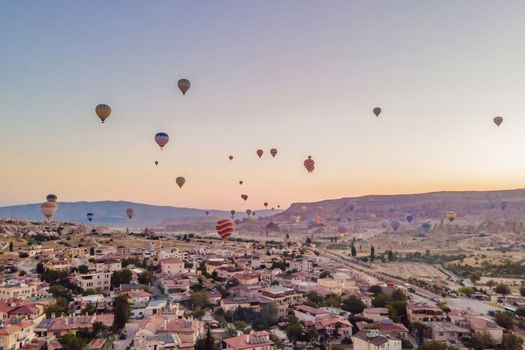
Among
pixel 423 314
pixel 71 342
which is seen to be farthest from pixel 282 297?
pixel 71 342

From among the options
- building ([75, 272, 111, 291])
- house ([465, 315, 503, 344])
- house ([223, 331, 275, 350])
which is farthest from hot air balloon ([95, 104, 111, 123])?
house ([465, 315, 503, 344])

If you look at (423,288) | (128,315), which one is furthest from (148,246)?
(128,315)

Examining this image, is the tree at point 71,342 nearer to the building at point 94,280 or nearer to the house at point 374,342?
the house at point 374,342

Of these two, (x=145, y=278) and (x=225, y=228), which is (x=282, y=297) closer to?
(x=225, y=228)

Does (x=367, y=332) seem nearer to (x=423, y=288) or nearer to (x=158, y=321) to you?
(x=158, y=321)

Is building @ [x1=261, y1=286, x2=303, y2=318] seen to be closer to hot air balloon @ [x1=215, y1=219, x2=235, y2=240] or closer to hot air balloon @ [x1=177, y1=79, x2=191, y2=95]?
hot air balloon @ [x1=215, y1=219, x2=235, y2=240]
